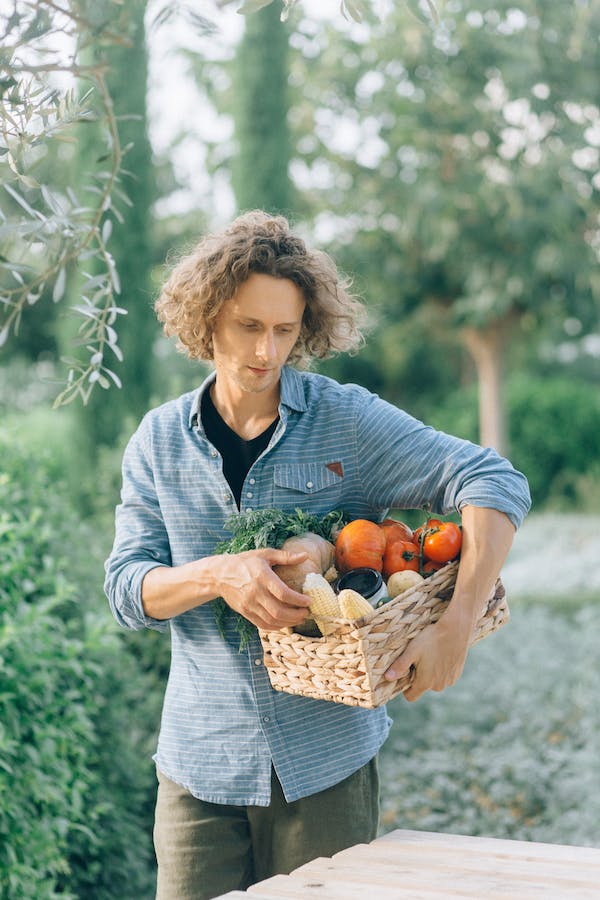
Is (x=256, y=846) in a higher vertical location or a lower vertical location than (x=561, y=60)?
lower

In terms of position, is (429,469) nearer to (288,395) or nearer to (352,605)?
(288,395)

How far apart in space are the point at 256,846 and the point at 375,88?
1276 centimetres

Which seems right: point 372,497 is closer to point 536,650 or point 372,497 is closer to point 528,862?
point 528,862

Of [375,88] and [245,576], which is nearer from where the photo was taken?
[245,576]

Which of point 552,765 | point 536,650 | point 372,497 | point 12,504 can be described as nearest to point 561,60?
point 536,650

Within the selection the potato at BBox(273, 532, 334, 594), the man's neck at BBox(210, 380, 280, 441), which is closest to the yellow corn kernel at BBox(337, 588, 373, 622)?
the potato at BBox(273, 532, 334, 594)

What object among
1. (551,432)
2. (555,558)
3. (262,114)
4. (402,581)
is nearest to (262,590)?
(402,581)

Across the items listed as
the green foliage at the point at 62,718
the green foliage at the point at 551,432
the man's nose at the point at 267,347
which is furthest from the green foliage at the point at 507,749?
the green foliage at the point at 551,432

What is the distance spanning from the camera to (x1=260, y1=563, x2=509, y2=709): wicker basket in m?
2.04

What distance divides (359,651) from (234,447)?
0.71 meters

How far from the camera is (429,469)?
7.88 feet

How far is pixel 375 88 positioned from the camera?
13938 mm

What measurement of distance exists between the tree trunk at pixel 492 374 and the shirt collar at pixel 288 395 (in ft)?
39.6

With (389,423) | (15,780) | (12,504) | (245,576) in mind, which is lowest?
(15,780)
